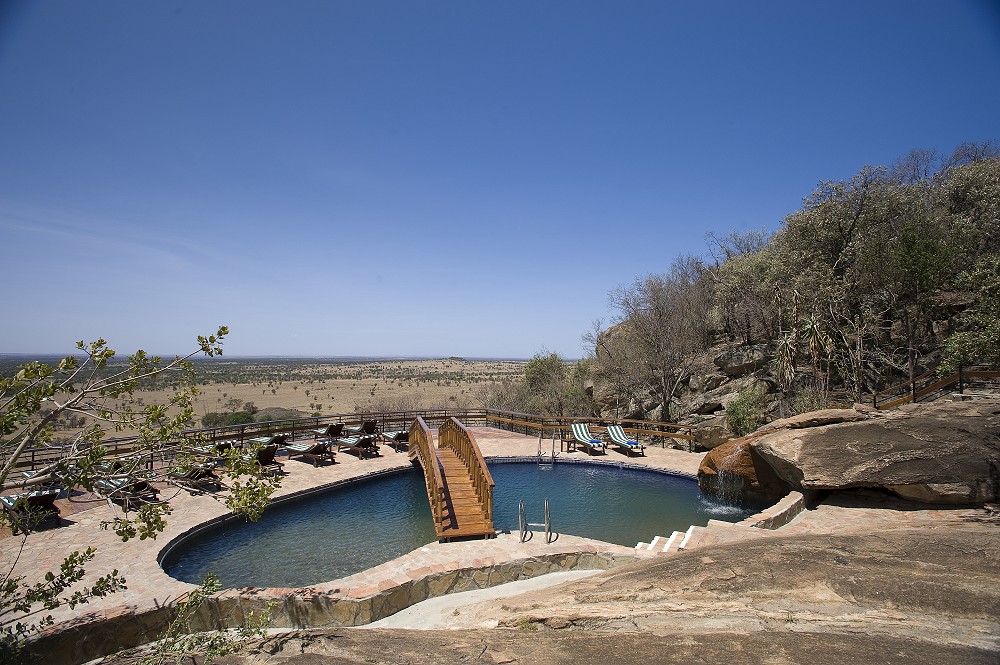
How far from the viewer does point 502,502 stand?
42.3 ft

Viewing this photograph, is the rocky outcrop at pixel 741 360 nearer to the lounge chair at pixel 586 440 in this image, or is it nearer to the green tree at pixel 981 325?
the green tree at pixel 981 325

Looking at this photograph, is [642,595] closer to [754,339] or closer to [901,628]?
[901,628]

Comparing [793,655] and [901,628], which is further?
[901,628]

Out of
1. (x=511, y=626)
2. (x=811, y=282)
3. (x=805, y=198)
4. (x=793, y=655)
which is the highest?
(x=805, y=198)

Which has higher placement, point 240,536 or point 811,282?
point 811,282

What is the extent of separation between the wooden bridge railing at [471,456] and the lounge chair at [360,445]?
9.31 feet

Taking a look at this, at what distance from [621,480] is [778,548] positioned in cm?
876

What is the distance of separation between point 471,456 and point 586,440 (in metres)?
6.89

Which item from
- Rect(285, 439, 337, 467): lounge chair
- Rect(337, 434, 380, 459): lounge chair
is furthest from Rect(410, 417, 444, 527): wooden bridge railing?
Rect(285, 439, 337, 467): lounge chair

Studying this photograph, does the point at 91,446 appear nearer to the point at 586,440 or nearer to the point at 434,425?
the point at 586,440

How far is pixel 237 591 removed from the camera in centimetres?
689

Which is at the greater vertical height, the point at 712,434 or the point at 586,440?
the point at 712,434

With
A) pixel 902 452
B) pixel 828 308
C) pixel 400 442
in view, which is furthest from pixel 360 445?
pixel 828 308

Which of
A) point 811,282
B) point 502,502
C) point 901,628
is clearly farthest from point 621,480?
point 811,282
